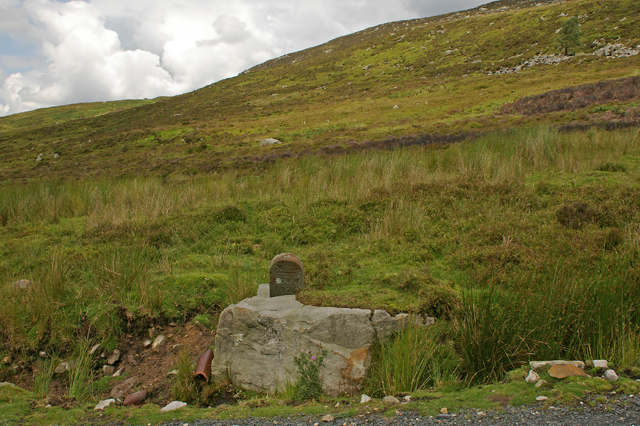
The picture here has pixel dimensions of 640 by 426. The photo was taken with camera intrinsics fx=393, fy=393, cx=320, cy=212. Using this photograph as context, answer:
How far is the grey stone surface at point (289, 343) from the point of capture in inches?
136

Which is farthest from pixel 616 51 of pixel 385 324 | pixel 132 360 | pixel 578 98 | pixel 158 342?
pixel 132 360

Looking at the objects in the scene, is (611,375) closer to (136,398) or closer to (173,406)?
(173,406)

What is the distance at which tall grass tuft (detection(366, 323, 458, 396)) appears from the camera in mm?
3150

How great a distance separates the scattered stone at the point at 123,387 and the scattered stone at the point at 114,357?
0.42 metres

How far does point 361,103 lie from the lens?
3881 cm

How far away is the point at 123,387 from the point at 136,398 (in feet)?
1.24

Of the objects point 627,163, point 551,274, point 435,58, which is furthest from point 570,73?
point 551,274

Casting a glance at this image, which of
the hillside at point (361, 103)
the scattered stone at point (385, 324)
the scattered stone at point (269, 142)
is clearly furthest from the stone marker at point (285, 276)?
the scattered stone at point (269, 142)

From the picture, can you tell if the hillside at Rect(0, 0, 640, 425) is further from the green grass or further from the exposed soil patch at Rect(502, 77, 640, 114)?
the exposed soil patch at Rect(502, 77, 640, 114)

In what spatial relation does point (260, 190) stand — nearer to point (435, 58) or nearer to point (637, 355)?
point (637, 355)

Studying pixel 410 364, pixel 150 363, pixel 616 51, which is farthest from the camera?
pixel 616 51

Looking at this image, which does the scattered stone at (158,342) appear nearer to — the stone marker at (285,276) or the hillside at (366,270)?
the hillside at (366,270)

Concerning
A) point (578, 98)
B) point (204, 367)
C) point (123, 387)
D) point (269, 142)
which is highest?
point (578, 98)

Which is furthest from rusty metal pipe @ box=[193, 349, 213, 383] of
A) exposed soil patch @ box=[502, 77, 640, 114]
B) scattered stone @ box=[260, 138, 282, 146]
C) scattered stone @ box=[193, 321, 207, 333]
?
exposed soil patch @ box=[502, 77, 640, 114]
